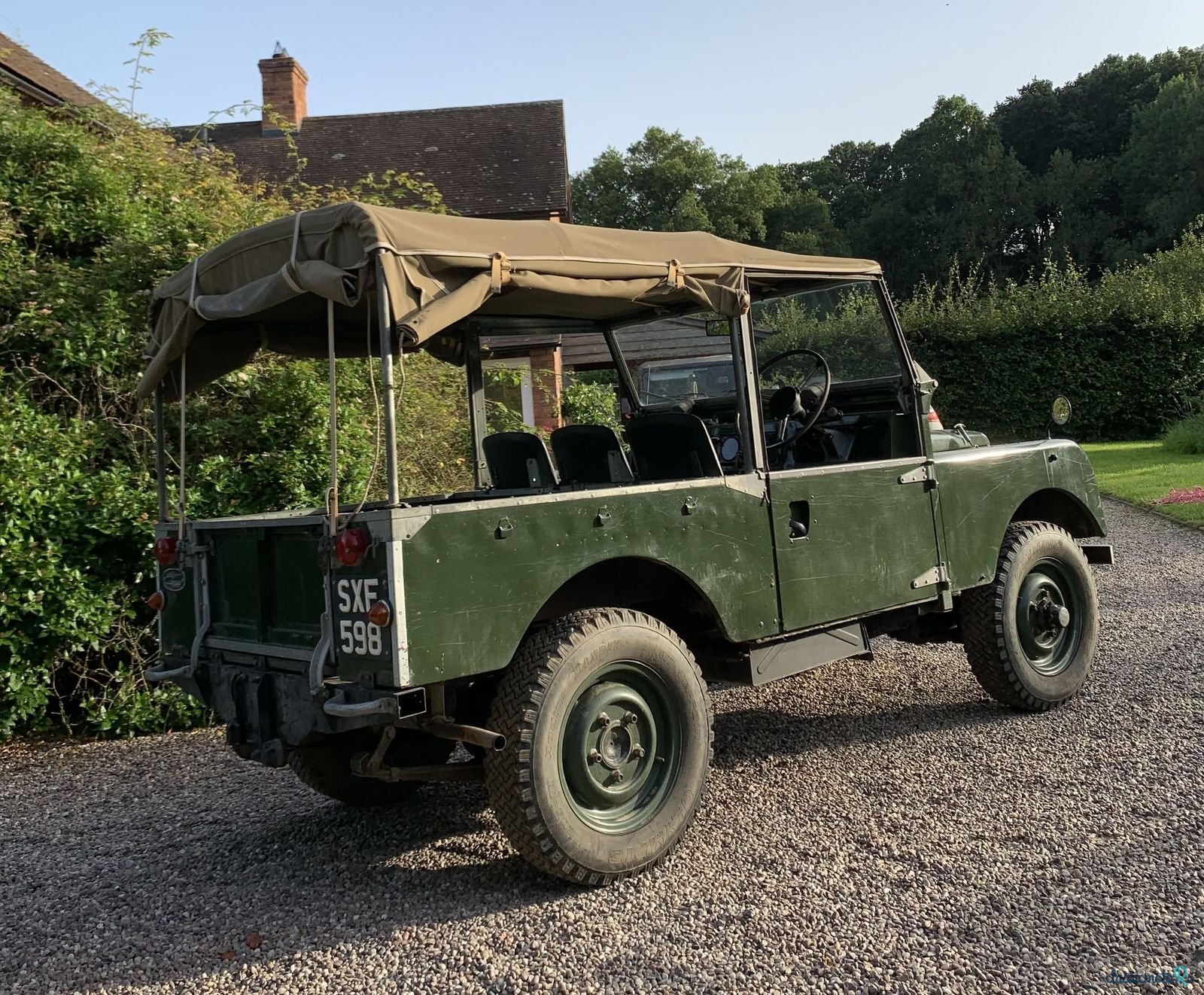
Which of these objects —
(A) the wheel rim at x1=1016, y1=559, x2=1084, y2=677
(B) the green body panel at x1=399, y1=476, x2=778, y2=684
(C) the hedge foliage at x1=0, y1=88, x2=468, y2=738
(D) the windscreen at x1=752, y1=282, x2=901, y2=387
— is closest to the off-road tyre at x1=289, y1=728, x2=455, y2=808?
(B) the green body panel at x1=399, y1=476, x2=778, y2=684

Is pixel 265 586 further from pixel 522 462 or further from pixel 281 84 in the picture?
pixel 281 84

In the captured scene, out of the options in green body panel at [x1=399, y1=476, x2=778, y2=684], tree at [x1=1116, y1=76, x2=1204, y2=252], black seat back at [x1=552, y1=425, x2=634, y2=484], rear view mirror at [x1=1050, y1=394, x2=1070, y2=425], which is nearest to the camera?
green body panel at [x1=399, y1=476, x2=778, y2=684]

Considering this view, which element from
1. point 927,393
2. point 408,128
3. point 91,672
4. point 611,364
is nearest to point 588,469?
point 611,364

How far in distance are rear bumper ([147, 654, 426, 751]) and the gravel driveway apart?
1.97 ft

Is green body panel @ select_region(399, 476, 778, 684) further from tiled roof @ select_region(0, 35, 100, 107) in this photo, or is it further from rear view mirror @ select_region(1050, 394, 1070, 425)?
tiled roof @ select_region(0, 35, 100, 107)

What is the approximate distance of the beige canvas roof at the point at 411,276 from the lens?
3066 millimetres

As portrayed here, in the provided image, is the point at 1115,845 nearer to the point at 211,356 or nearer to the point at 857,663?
the point at 857,663

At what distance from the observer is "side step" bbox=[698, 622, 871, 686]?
161 inches

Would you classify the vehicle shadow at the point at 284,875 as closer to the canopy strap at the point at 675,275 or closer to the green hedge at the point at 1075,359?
the canopy strap at the point at 675,275

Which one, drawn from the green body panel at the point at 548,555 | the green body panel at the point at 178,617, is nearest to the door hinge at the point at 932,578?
the green body panel at the point at 548,555

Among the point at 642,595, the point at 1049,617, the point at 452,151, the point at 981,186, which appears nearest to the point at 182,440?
the point at 642,595

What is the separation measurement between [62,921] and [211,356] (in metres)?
2.28

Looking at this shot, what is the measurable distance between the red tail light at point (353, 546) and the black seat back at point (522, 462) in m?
1.72

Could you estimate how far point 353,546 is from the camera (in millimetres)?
2963
